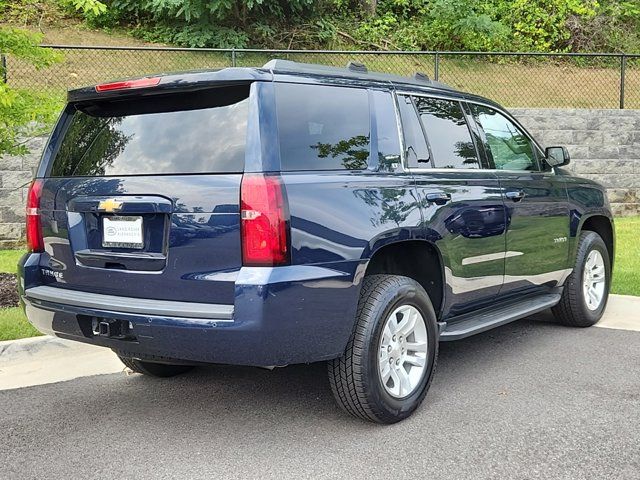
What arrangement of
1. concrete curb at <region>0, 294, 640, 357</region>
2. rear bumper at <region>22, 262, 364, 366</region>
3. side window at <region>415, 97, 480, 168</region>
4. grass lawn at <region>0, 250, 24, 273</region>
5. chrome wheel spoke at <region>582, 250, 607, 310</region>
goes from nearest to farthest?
1. rear bumper at <region>22, 262, 364, 366</region>
2. side window at <region>415, 97, 480, 168</region>
3. concrete curb at <region>0, 294, 640, 357</region>
4. chrome wheel spoke at <region>582, 250, 607, 310</region>
5. grass lawn at <region>0, 250, 24, 273</region>

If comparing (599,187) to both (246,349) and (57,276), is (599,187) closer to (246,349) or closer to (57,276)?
(246,349)

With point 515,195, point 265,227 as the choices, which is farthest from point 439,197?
point 265,227

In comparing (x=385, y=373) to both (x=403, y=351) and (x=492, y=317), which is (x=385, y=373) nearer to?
(x=403, y=351)

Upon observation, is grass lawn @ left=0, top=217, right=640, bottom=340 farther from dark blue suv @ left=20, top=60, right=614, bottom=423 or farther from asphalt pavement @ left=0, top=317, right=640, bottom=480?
dark blue suv @ left=20, top=60, right=614, bottom=423

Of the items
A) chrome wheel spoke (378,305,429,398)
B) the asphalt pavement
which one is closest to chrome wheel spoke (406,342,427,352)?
chrome wheel spoke (378,305,429,398)

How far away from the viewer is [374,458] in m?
3.43

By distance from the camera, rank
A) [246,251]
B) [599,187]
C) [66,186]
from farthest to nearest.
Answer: [599,187] < [66,186] < [246,251]

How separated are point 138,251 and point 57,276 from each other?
680mm

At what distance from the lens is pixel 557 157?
570 centimetres

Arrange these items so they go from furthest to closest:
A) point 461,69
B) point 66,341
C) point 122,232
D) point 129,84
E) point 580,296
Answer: point 461,69 < point 580,296 < point 66,341 < point 129,84 < point 122,232

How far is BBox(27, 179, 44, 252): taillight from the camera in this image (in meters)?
3.99

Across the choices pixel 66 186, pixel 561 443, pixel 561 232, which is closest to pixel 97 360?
pixel 66 186

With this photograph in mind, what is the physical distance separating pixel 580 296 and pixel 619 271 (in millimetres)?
2423

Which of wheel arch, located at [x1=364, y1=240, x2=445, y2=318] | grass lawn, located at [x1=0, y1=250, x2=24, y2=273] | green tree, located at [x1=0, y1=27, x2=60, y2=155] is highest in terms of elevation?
green tree, located at [x1=0, y1=27, x2=60, y2=155]
